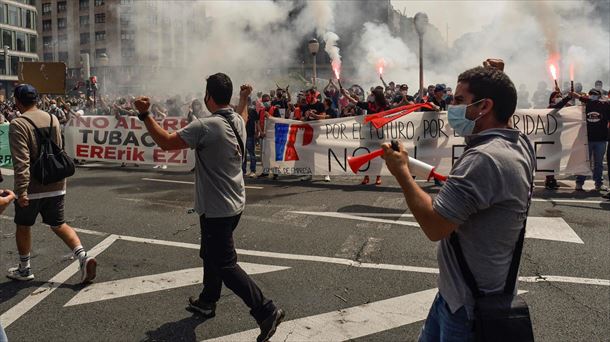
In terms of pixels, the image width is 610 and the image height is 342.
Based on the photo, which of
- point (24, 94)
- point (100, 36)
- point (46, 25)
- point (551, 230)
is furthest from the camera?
point (46, 25)

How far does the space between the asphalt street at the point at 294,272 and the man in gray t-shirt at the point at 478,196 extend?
5.15ft

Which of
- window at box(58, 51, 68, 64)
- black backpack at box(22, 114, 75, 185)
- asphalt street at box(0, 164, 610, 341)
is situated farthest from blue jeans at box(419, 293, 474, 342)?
window at box(58, 51, 68, 64)

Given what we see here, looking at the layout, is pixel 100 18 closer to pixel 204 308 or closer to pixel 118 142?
pixel 118 142

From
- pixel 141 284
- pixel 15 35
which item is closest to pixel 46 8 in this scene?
pixel 15 35

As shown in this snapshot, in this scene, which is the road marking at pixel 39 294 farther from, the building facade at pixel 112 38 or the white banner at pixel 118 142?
the building facade at pixel 112 38

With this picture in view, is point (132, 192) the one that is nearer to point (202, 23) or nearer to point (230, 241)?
point (230, 241)

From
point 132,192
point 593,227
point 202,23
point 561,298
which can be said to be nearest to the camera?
point 561,298

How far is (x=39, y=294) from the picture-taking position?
13.9ft

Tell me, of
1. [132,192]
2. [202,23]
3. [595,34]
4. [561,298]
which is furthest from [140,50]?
[561,298]

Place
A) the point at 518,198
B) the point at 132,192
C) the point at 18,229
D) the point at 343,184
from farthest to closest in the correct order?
the point at 343,184
the point at 132,192
the point at 18,229
the point at 518,198

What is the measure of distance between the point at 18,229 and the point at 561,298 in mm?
4634

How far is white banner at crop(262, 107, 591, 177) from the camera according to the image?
29.6ft

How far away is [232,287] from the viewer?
3.44m

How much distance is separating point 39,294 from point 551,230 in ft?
18.1
